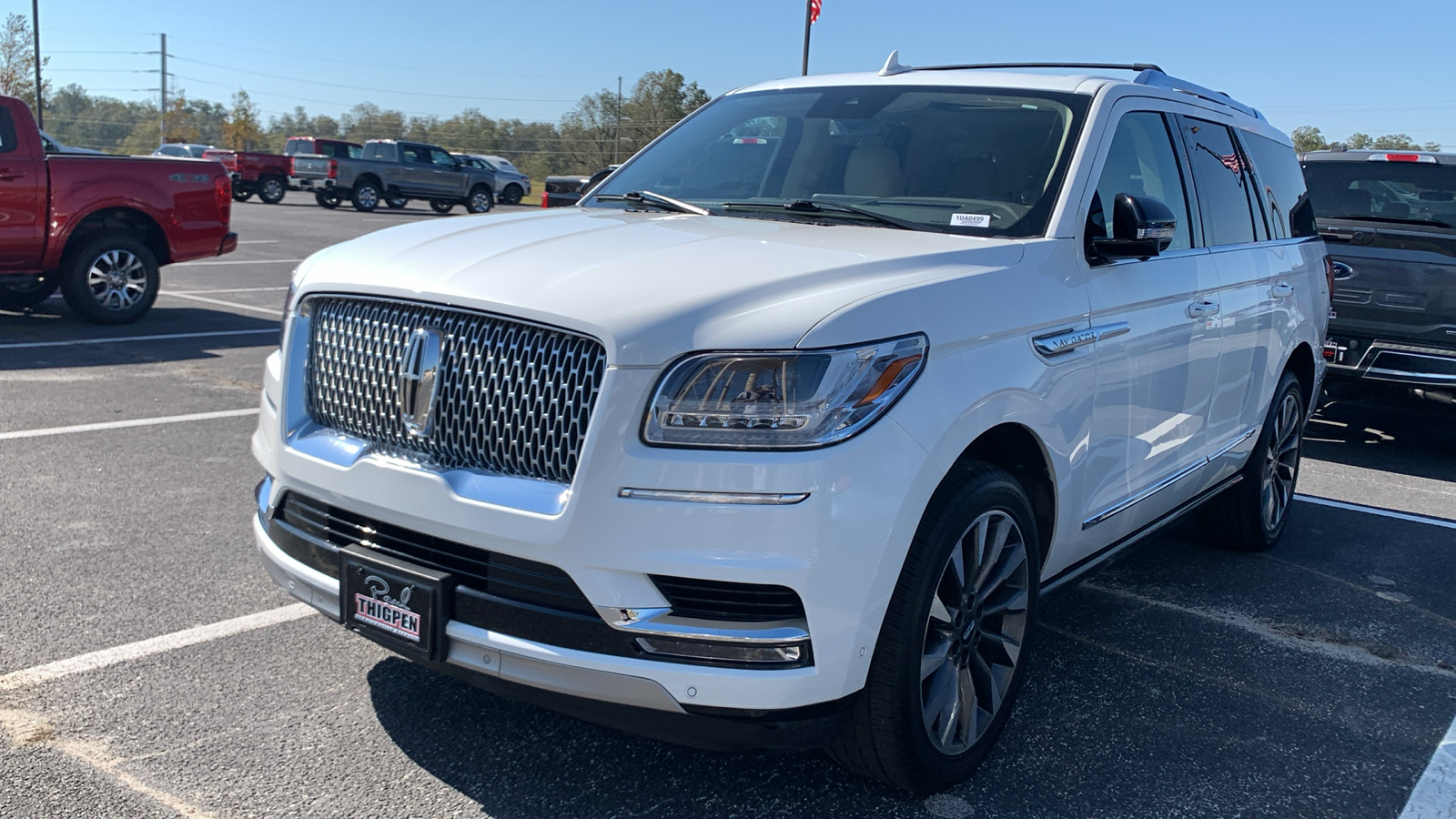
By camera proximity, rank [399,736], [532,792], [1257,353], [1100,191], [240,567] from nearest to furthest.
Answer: [532,792] → [399,736] → [1100,191] → [240,567] → [1257,353]

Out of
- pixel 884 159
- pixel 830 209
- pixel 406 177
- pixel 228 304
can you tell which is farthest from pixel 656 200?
pixel 406 177

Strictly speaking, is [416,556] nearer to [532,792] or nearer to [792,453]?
[532,792]

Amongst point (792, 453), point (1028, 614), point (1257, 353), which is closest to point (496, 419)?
point (792, 453)

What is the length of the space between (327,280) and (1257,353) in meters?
3.86

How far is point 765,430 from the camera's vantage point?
2.64 meters

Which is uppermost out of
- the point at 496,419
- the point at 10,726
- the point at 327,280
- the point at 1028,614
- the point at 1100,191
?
the point at 1100,191

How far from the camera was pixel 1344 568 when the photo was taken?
18.5ft

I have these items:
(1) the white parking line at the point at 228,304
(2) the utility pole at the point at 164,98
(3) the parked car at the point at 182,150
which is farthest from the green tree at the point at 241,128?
(1) the white parking line at the point at 228,304

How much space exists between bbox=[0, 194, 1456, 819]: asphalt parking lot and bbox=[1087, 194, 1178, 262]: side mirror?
125 centimetres

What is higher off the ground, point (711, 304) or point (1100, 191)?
point (1100, 191)

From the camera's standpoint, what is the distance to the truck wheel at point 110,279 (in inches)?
427

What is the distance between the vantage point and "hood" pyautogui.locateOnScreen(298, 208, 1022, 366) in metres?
2.71

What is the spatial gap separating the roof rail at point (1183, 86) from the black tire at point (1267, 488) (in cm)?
130

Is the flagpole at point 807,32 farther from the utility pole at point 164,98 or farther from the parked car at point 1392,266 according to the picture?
the utility pole at point 164,98
